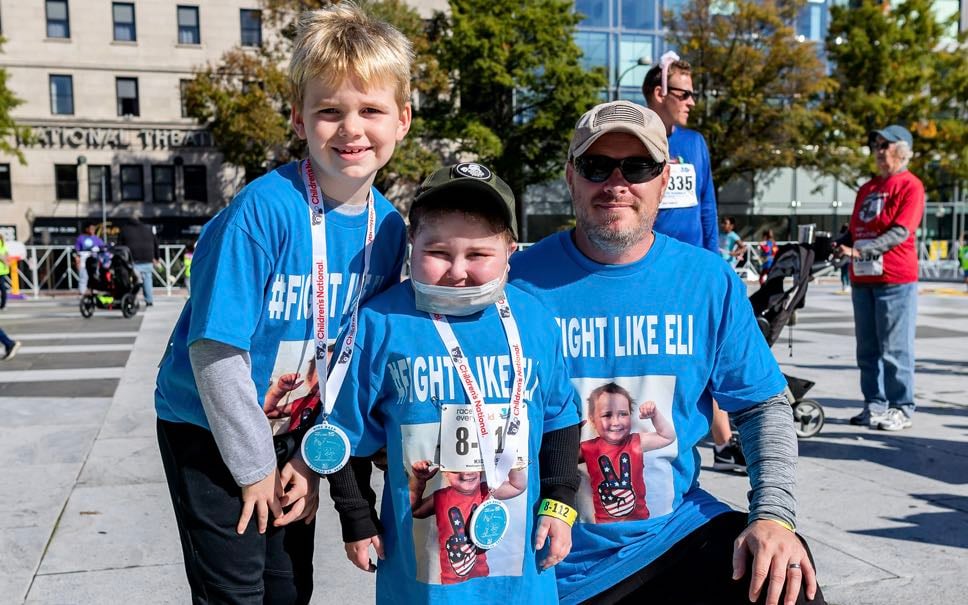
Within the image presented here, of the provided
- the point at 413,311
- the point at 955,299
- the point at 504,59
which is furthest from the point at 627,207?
the point at 504,59

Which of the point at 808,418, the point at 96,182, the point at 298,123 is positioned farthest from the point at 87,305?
the point at 96,182

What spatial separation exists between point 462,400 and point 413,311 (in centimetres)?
24

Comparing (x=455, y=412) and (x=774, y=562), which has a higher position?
(x=455, y=412)

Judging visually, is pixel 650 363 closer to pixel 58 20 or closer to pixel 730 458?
pixel 730 458

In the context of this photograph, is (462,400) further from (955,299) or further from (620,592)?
(955,299)

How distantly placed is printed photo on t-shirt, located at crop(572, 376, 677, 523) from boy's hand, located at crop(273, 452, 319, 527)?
0.69 metres

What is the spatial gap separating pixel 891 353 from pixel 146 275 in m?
14.7

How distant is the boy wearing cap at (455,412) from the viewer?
194cm

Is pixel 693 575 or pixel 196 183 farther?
pixel 196 183

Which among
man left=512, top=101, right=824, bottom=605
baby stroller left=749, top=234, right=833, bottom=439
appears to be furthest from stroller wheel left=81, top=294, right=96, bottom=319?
man left=512, top=101, right=824, bottom=605

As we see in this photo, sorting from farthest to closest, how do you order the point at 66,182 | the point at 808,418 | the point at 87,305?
the point at 66,182 < the point at 87,305 < the point at 808,418

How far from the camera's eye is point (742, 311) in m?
2.38

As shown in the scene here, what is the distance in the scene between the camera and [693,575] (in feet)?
7.00

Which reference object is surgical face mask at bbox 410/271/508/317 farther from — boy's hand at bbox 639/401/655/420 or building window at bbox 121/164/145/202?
building window at bbox 121/164/145/202
